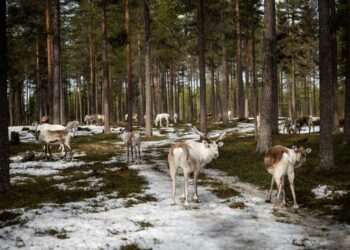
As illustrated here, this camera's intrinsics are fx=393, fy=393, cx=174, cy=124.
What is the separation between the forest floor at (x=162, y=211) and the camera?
8.03m

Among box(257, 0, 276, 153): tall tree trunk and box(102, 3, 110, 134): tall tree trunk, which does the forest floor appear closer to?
box(257, 0, 276, 153): tall tree trunk

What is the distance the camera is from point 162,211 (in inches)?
407

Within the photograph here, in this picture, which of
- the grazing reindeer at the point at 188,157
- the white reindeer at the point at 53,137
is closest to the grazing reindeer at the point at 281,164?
the grazing reindeer at the point at 188,157

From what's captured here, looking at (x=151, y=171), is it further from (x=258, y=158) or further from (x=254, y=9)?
(x=254, y=9)

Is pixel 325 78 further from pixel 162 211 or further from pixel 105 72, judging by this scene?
pixel 105 72

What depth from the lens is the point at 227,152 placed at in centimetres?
2308

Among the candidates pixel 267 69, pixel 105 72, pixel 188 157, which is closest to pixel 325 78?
pixel 267 69

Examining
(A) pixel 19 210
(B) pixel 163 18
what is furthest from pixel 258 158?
(B) pixel 163 18

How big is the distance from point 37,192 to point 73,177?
296 cm

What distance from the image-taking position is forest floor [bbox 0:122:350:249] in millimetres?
8031

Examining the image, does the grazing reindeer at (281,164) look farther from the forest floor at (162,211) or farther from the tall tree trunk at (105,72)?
the tall tree trunk at (105,72)

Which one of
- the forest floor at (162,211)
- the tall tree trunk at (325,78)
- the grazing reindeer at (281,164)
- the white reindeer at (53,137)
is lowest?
the forest floor at (162,211)

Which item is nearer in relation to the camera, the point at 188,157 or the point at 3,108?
the point at 188,157

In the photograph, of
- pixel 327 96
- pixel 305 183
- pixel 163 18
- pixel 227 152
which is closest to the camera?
pixel 305 183
